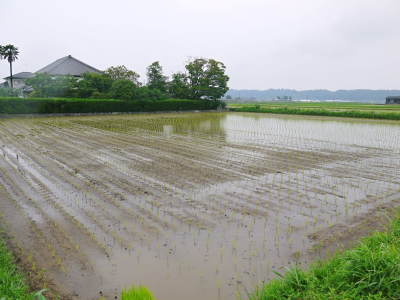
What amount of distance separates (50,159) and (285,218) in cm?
750

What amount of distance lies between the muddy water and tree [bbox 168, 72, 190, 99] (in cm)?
2635

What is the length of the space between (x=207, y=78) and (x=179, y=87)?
360 cm

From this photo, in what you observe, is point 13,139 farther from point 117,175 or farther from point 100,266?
point 100,266

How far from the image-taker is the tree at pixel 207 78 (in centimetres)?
3778

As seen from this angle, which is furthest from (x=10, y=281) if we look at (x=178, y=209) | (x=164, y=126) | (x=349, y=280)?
(x=164, y=126)

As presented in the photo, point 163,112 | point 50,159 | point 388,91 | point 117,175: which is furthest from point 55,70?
point 388,91

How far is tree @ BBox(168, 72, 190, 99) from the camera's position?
37344 millimetres

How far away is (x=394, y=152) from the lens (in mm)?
12164

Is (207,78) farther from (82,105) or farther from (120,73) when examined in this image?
(82,105)

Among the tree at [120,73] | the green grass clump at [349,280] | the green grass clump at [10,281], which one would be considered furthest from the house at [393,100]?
the green grass clump at [10,281]

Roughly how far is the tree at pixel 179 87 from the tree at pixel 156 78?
85 centimetres

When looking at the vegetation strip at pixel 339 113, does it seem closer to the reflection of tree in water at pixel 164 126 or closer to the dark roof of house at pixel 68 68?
the reflection of tree in water at pixel 164 126

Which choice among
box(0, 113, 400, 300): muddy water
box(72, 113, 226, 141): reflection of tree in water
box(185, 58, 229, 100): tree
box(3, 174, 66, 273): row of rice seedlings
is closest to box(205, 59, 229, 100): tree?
box(185, 58, 229, 100): tree

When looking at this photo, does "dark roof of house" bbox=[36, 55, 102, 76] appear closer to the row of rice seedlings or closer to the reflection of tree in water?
the reflection of tree in water
